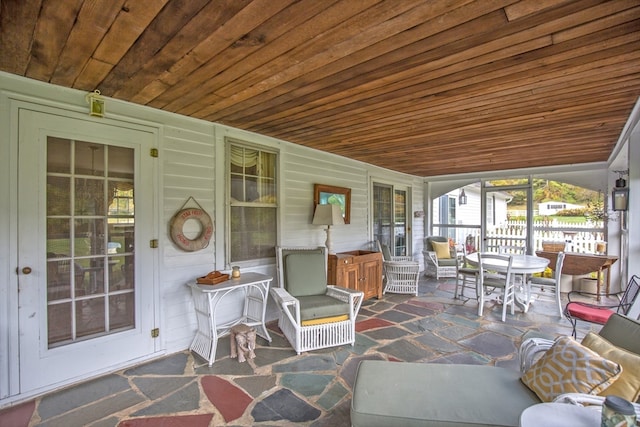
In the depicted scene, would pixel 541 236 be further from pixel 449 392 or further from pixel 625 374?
pixel 449 392

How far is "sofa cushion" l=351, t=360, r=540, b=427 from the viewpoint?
149cm

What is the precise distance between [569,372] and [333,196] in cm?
371

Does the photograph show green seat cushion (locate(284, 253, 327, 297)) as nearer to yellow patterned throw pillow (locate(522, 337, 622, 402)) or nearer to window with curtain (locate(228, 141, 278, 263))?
window with curtain (locate(228, 141, 278, 263))

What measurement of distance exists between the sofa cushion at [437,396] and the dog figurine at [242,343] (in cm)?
138

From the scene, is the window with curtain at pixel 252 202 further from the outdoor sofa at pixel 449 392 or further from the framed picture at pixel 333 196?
the outdoor sofa at pixel 449 392

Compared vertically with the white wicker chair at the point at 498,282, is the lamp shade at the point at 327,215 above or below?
above

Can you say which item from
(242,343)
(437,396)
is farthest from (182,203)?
(437,396)

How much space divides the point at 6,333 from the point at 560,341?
3.70 metres

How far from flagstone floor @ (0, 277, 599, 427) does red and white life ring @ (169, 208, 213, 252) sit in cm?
109

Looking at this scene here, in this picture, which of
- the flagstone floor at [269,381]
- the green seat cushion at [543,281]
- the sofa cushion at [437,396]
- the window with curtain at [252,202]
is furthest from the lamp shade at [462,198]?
the sofa cushion at [437,396]

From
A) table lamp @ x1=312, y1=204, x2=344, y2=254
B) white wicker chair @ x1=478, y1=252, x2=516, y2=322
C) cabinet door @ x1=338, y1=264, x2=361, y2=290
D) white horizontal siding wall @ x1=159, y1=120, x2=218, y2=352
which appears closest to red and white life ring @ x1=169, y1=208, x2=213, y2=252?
white horizontal siding wall @ x1=159, y1=120, x2=218, y2=352

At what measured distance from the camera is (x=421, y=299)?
496 centimetres

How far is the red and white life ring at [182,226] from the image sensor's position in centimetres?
301

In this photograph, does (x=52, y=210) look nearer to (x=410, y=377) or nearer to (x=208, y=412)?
(x=208, y=412)
